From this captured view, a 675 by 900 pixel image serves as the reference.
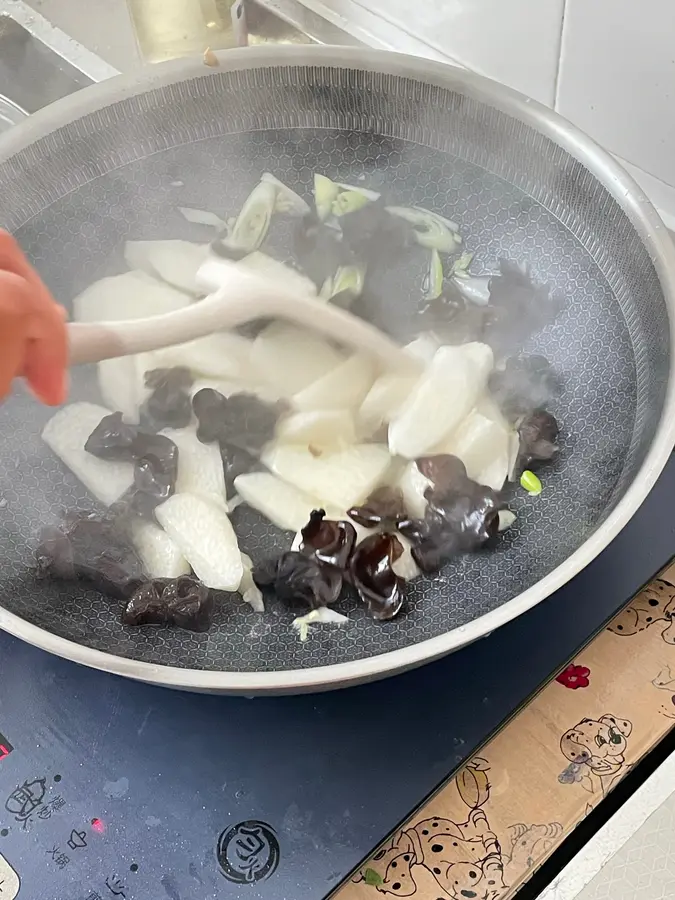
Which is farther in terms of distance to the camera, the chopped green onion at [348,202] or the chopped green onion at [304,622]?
the chopped green onion at [348,202]

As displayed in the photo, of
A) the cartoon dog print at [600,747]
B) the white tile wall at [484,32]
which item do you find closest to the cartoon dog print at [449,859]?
the cartoon dog print at [600,747]

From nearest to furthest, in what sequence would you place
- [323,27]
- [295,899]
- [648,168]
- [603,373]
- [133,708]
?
[295,899] < [133,708] < [603,373] < [648,168] < [323,27]

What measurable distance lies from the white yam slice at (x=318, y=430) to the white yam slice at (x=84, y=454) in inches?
Result: 7.2

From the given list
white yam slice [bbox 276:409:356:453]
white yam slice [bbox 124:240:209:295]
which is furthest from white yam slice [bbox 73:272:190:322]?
white yam slice [bbox 276:409:356:453]

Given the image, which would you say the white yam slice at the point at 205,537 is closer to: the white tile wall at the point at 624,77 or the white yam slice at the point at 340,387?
the white yam slice at the point at 340,387

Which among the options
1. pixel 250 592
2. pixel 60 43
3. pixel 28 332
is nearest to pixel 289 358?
pixel 250 592

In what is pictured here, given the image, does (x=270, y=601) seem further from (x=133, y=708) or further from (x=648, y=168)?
(x=648, y=168)

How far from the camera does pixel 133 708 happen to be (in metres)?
0.83

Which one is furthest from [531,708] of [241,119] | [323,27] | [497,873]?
[323,27]

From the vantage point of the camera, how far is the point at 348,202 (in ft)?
3.65

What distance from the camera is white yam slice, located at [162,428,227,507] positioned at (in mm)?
952

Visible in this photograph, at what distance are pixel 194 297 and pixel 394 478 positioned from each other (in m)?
0.36

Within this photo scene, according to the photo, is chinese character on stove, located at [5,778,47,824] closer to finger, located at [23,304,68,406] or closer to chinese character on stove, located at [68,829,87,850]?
chinese character on stove, located at [68,829,87,850]

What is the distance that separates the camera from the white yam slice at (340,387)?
981mm
